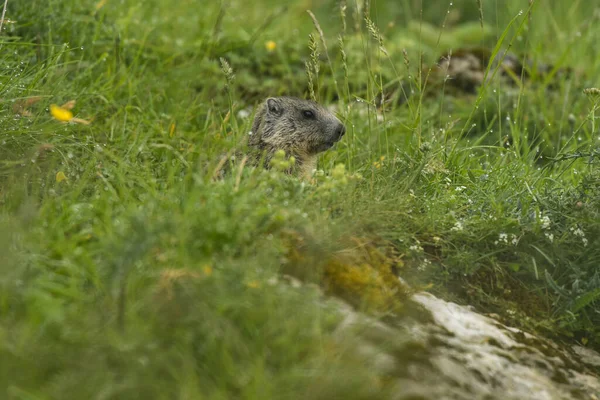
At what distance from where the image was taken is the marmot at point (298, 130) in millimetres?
5344

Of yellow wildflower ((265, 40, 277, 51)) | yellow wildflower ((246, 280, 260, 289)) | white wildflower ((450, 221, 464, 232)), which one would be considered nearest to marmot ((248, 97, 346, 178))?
yellow wildflower ((265, 40, 277, 51))

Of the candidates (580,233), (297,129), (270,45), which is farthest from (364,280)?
(270,45)

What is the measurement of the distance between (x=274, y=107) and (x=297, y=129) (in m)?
0.26

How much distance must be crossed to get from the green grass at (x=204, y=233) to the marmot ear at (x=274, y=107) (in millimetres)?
484

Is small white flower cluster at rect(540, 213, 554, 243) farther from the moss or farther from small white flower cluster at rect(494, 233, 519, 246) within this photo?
the moss

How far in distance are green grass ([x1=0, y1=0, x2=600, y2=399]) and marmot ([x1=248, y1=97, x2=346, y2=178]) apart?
Result: 0.16 meters

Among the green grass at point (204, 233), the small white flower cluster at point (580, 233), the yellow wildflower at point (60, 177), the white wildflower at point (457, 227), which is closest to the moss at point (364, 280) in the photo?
the green grass at point (204, 233)

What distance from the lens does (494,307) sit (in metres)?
3.64

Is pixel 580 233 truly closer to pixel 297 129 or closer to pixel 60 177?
pixel 297 129

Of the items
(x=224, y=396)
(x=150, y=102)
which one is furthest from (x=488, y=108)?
(x=224, y=396)

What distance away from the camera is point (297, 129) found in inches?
213

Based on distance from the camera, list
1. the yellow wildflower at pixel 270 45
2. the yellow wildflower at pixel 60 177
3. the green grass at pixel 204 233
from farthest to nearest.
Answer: the yellow wildflower at pixel 270 45 < the yellow wildflower at pixel 60 177 < the green grass at pixel 204 233

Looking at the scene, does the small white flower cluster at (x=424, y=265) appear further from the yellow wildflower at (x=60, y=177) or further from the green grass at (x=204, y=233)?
the yellow wildflower at (x=60, y=177)

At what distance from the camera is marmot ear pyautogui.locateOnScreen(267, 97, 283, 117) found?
548 centimetres
